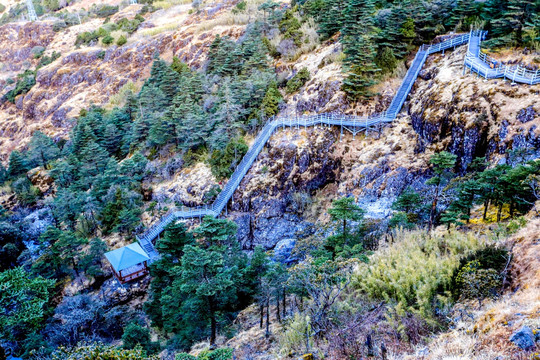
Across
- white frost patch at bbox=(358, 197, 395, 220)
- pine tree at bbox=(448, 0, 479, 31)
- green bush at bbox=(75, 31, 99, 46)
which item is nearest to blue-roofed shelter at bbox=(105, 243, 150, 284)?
white frost patch at bbox=(358, 197, 395, 220)

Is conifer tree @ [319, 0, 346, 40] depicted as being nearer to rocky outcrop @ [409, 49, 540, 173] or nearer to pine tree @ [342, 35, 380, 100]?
pine tree @ [342, 35, 380, 100]

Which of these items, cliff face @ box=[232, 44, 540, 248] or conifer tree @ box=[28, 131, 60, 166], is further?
conifer tree @ box=[28, 131, 60, 166]

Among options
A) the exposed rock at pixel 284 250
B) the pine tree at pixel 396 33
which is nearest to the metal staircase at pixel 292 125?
the pine tree at pixel 396 33

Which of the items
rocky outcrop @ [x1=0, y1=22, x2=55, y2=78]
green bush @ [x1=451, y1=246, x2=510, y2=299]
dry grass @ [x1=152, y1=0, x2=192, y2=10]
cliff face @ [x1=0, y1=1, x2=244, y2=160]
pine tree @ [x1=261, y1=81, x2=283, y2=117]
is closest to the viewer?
green bush @ [x1=451, y1=246, x2=510, y2=299]

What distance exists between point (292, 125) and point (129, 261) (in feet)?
53.8

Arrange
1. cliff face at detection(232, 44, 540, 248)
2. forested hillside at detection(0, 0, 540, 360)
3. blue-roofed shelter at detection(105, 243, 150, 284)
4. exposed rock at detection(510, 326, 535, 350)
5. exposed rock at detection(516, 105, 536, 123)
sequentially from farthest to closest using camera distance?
1. blue-roofed shelter at detection(105, 243, 150, 284)
2. cliff face at detection(232, 44, 540, 248)
3. exposed rock at detection(516, 105, 536, 123)
4. forested hillside at detection(0, 0, 540, 360)
5. exposed rock at detection(510, 326, 535, 350)

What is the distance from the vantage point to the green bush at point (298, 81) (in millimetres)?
31547

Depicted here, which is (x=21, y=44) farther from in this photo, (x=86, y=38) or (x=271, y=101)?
(x=271, y=101)

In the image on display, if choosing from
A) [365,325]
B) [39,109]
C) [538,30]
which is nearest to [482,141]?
[538,30]

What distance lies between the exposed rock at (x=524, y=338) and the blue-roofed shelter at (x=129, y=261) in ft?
81.7

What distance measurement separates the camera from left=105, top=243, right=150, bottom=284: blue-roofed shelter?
84.5 ft

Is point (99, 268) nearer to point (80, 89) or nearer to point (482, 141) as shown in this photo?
point (482, 141)

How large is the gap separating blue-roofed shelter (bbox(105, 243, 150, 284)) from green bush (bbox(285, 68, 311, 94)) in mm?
18791

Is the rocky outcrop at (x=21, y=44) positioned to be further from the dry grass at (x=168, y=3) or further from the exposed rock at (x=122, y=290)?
the exposed rock at (x=122, y=290)
